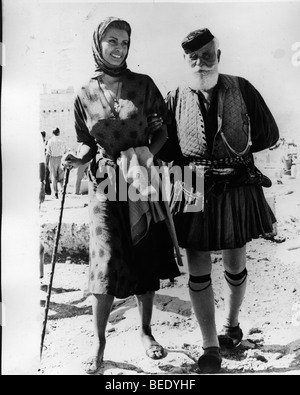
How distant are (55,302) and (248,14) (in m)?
1.99

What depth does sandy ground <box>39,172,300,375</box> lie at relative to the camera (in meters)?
3.94

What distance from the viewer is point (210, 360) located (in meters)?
3.92

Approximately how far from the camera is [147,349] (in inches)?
155

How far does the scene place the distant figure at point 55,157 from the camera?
391cm

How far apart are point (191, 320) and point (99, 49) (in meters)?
1.63

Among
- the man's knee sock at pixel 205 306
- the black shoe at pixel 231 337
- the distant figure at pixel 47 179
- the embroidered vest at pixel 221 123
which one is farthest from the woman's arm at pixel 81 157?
the black shoe at pixel 231 337

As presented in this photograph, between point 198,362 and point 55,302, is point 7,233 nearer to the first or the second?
point 55,302

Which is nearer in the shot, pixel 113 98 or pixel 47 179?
pixel 113 98

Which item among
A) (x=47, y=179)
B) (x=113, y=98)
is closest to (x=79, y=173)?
(x=47, y=179)

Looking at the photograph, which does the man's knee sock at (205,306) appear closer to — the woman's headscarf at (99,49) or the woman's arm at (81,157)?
the woman's arm at (81,157)

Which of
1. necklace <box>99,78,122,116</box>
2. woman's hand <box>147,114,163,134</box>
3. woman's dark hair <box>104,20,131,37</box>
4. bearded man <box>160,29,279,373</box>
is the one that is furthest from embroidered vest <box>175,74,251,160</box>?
woman's dark hair <box>104,20,131,37</box>

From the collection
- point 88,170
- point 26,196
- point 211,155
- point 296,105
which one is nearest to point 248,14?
point 296,105

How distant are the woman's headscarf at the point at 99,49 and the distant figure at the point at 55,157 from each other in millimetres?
436

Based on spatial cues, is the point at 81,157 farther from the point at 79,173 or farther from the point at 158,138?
the point at 158,138
